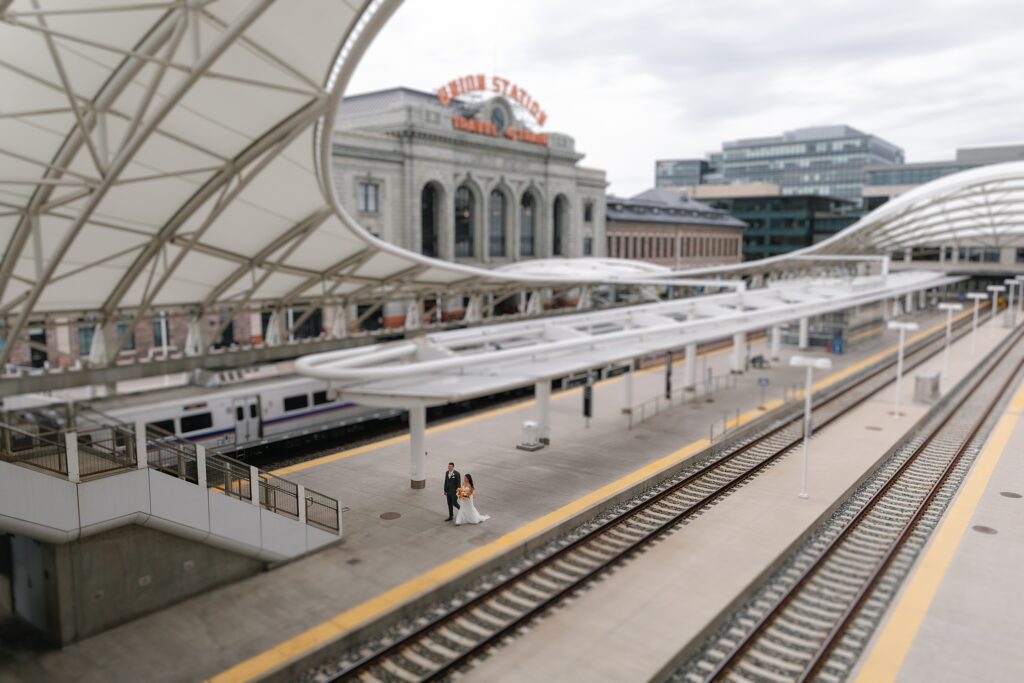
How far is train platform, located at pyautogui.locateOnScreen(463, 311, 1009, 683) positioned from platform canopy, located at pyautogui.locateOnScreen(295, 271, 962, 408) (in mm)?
5323

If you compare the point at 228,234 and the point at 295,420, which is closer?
the point at 228,234

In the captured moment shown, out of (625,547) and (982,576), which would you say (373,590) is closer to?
(625,547)

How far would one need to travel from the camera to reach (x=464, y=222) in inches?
2218

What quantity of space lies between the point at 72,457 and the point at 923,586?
15.1 m

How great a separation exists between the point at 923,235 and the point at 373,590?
81.3m

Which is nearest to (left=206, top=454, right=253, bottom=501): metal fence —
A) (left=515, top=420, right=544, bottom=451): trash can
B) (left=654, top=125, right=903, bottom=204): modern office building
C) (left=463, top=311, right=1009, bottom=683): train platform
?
(left=463, top=311, right=1009, bottom=683): train platform

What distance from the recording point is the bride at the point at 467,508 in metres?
16.3

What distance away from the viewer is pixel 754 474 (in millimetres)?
21281

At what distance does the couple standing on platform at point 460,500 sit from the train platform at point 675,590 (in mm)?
3609

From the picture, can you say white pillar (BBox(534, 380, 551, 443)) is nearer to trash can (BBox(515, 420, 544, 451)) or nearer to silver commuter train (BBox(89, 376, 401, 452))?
trash can (BBox(515, 420, 544, 451))

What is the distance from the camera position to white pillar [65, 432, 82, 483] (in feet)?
39.0

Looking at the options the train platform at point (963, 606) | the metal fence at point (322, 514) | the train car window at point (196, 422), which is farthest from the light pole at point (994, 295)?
the train car window at point (196, 422)

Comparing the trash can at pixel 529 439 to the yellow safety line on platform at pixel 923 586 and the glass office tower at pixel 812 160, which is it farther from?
the glass office tower at pixel 812 160

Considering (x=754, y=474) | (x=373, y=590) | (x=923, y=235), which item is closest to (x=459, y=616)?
(x=373, y=590)
